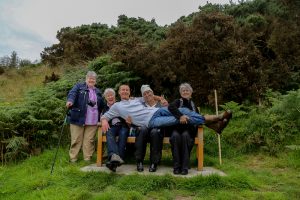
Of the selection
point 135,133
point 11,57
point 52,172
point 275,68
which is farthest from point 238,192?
point 11,57

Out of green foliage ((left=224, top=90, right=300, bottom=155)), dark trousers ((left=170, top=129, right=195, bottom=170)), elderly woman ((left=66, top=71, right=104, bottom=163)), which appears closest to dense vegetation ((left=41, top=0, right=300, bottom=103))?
green foliage ((left=224, top=90, right=300, bottom=155))

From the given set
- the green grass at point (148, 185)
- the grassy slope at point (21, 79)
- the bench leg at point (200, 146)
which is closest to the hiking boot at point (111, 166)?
the green grass at point (148, 185)

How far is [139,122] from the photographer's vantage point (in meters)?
8.12

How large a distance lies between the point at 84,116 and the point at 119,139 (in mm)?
1147

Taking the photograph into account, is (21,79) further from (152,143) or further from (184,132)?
(184,132)

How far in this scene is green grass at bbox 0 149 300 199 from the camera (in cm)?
646

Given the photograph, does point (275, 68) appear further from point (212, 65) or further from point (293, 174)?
point (293, 174)

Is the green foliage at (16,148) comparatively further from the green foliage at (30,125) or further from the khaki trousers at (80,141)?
the khaki trousers at (80,141)

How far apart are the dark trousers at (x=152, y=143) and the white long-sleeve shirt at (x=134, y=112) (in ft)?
0.90

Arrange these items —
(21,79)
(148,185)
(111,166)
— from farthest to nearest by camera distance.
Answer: (21,79) < (111,166) < (148,185)

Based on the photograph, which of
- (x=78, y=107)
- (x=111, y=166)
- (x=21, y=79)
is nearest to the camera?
(x=111, y=166)

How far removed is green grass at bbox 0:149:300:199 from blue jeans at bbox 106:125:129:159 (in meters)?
0.51

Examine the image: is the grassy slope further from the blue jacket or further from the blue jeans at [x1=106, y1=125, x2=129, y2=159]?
the blue jeans at [x1=106, y1=125, x2=129, y2=159]

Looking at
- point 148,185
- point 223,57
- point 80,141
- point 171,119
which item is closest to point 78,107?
point 80,141
